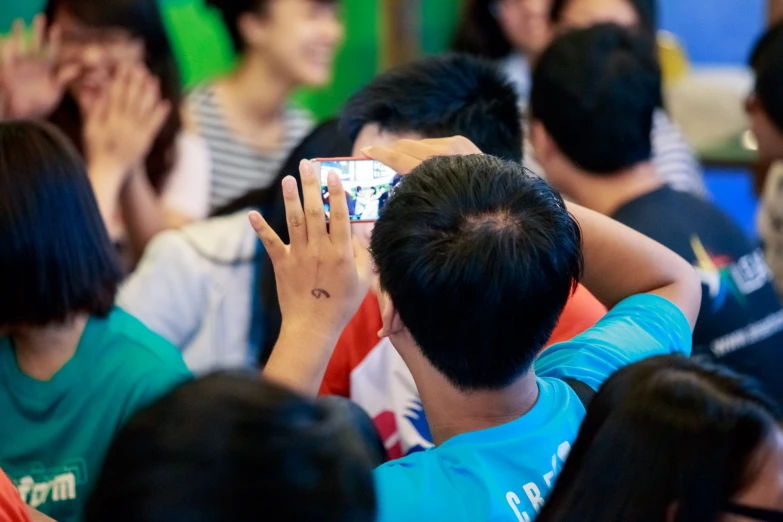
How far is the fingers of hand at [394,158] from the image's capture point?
1.12 metres

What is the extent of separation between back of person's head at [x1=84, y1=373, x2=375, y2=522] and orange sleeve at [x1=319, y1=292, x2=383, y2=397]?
704 mm

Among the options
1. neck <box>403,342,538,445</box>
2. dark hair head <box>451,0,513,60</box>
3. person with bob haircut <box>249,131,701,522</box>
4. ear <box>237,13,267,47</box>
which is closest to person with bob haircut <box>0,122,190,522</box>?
person with bob haircut <box>249,131,701,522</box>

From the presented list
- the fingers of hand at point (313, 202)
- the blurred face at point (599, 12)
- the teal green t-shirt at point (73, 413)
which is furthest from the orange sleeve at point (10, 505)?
the blurred face at point (599, 12)

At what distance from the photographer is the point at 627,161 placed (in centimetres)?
181

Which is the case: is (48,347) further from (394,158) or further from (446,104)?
(446,104)

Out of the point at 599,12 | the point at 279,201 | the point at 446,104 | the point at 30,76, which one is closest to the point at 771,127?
the point at 599,12

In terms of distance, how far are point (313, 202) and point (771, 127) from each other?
1.53m

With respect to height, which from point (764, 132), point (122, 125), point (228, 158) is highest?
point (122, 125)

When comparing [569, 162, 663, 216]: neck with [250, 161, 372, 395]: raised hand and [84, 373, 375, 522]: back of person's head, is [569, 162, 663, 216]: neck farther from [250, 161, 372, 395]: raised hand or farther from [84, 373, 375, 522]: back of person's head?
[84, 373, 375, 522]: back of person's head

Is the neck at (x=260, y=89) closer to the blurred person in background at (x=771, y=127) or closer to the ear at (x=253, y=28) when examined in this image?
the ear at (x=253, y=28)

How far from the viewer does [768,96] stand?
217 centimetres

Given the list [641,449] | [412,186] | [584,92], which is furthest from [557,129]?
[641,449]

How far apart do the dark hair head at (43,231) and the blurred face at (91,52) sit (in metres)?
1.11

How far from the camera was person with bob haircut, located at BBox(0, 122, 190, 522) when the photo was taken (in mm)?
1239
